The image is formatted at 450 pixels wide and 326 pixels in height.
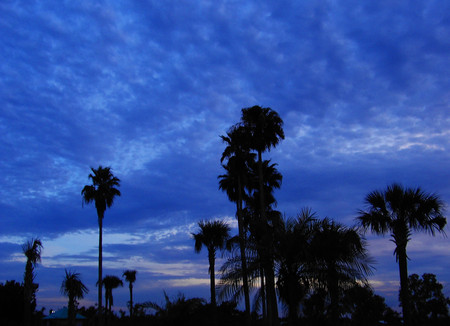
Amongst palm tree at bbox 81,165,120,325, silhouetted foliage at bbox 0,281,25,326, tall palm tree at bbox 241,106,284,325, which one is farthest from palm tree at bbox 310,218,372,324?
silhouetted foliage at bbox 0,281,25,326

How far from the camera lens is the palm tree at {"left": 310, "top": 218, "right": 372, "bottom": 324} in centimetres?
1777

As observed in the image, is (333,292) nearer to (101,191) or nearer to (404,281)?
(404,281)

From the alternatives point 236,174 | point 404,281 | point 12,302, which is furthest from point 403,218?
point 12,302

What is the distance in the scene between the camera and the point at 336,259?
1825 centimetres

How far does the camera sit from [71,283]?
139 ft

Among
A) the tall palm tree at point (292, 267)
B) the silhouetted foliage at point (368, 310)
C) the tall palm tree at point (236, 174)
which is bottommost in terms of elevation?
the silhouetted foliage at point (368, 310)

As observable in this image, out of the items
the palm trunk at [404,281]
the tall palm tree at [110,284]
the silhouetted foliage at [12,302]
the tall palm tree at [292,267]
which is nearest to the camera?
the tall palm tree at [292,267]

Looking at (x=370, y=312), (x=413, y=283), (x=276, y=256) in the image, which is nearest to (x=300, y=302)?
(x=276, y=256)

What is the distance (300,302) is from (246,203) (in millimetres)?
24473

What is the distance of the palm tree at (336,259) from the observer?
→ 58.3 ft

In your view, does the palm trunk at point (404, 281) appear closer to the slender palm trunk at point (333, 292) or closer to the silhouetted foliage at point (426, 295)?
the slender palm trunk at point (333, 292)

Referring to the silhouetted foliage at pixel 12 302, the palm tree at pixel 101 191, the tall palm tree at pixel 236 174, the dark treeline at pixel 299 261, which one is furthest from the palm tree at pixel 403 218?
the silhouetted foliage at pixel 12 302

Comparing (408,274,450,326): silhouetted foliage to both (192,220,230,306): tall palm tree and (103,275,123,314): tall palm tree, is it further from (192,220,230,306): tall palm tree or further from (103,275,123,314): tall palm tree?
(103,275,123,314): tall palm tree

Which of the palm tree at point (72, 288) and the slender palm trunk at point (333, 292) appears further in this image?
the palm tree at point (72, 288)
